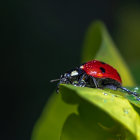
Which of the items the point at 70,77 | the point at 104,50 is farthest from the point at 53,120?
the point at 104,50

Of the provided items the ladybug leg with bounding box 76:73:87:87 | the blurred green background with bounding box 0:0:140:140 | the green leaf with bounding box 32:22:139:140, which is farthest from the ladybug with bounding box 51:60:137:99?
the blurred green background with bounding box 0:0:140:140

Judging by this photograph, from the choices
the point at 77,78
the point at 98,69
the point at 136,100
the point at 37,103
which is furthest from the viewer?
the point at 37,103

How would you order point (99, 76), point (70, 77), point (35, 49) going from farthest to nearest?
1. point (35, 49)
2. point (70, 77)
3. point (99, 76)

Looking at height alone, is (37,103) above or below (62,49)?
below

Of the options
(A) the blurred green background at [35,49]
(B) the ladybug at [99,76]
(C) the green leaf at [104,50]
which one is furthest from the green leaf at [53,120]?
(A) the blurred green background at [35,49]

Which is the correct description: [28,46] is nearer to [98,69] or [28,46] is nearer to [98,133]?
[98,69]

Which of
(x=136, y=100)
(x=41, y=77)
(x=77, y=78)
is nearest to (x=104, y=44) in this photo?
(x=77, y=78)

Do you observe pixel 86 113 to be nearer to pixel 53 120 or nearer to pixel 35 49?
pixel 53 120
